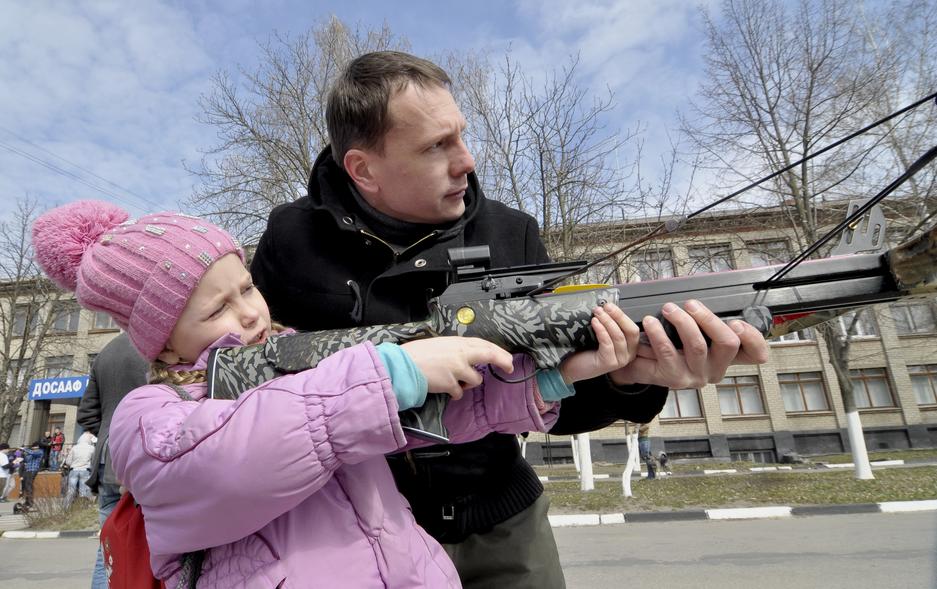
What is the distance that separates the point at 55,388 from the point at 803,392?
32.2m

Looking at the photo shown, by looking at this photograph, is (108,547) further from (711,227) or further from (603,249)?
(711,227)

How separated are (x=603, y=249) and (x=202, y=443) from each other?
1176 cm

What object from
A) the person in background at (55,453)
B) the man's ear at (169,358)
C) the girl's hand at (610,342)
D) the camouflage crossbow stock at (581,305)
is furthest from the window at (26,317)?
the girl's hand at (610,342)

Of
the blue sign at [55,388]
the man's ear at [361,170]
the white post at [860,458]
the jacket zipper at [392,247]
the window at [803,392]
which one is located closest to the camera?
the jacket zipper at [392,247]

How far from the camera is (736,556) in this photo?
518 cm

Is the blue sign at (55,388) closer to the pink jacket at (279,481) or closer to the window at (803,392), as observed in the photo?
the pink jacket at (279,481)

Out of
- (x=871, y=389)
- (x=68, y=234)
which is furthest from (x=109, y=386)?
(x=871, y=389)

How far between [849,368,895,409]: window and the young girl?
2964 centimetres

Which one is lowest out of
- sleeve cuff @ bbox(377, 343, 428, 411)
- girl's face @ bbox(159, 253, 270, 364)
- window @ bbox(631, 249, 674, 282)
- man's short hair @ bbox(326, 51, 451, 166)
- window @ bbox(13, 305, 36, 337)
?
sleeve cuff @ bbox(377, 343, 428, 411)

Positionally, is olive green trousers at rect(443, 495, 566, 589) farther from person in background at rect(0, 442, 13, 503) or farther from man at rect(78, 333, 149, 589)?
person in background at rect(0, 442, 13, 503)

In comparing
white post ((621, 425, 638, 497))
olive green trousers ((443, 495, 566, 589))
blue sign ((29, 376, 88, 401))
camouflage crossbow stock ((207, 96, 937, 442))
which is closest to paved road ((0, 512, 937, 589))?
white post ((621, 425, 638, 497))

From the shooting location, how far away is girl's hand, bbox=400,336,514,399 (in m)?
1.18

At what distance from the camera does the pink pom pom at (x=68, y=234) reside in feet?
5.41

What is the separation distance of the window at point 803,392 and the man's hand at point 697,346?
28368 millimetres
